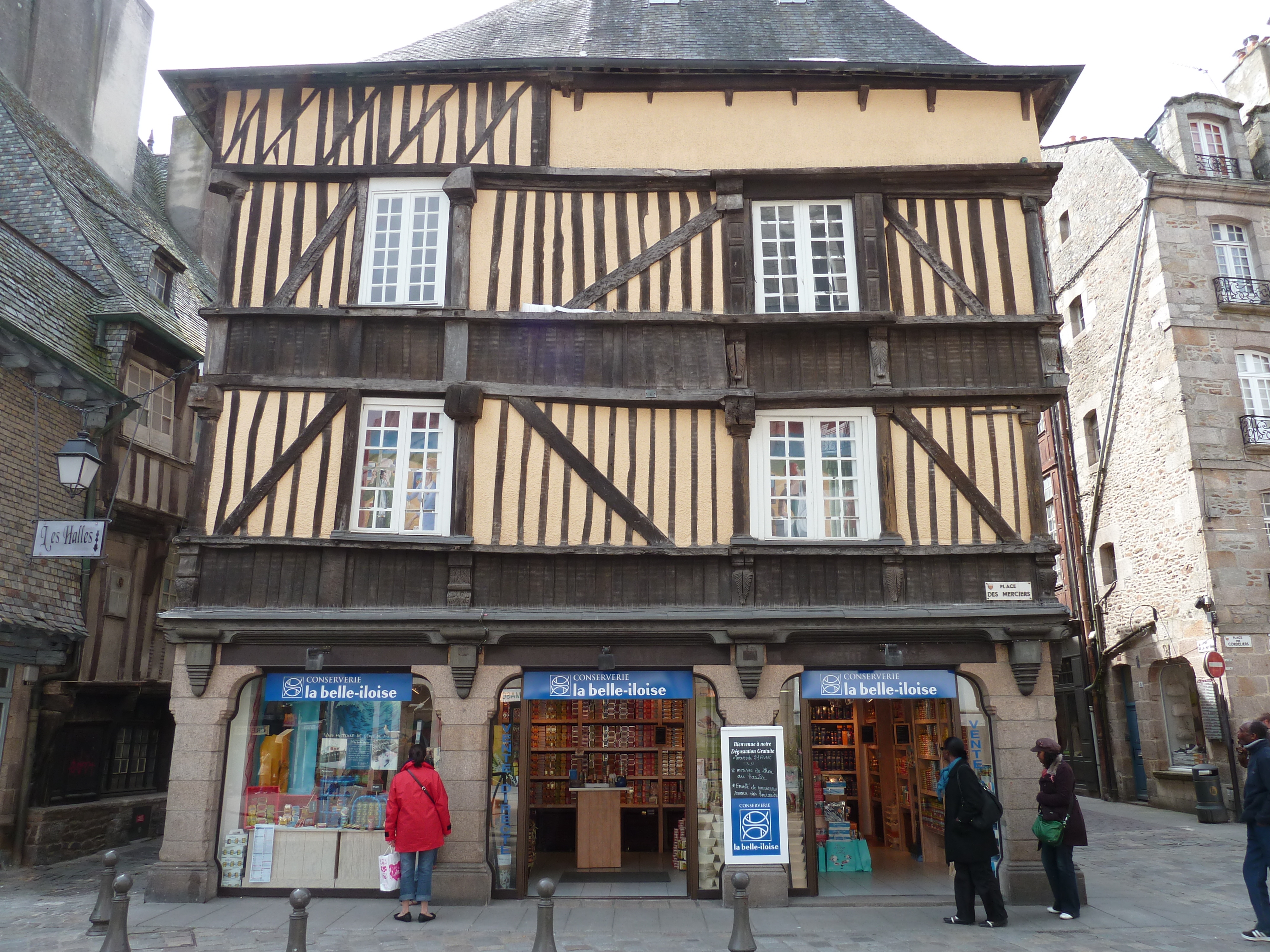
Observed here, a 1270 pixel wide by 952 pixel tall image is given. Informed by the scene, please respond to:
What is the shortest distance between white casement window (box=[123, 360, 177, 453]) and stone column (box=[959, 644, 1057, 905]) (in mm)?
11080

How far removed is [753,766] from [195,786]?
17.8ft

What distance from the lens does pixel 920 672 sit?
30.7ft

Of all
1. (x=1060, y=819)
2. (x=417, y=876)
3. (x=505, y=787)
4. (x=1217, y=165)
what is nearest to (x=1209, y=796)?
(x=1060, y=819)

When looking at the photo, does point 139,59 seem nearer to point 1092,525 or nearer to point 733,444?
point 733,444

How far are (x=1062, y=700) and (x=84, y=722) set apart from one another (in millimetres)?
20115

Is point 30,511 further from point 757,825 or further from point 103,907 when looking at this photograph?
point 757,825

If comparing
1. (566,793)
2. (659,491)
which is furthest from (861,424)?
(566,793)

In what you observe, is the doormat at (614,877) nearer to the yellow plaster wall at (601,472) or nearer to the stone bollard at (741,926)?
the stone bollard at (741,926)

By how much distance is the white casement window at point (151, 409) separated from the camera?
12.8 m

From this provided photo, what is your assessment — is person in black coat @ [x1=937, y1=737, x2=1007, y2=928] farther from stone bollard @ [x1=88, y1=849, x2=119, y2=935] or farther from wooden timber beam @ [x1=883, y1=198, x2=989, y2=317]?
stone bollard @ [x1=88, y1=849, x2=119, y2=935]

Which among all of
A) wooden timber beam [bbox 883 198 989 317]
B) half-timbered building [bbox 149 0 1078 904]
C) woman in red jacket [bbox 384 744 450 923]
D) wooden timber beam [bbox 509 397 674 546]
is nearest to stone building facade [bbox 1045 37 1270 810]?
half-timbered building [bbox 149 0 1078 904]

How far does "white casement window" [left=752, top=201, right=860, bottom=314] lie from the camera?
1012 centimetres

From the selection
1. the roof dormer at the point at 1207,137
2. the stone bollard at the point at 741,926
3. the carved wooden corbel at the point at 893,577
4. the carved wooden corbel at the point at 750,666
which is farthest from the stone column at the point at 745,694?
the roof dormer at the point at 1207,137

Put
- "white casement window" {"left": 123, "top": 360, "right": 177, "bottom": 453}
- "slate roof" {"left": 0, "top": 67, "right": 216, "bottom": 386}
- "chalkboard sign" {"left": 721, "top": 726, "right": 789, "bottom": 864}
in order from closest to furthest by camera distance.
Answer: "chalkboard sign" {"left": 721, "top": 726, "right": 789, "bottom": 864} → "slate roof" {"left": 0, "top": 67, "right": 216, "bottom": 386} → "white casement window" {"left": 123, "top": 360, "right": 177, "bottom": 453}
